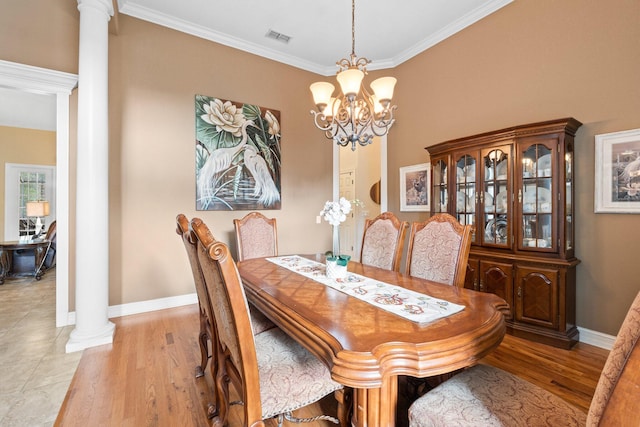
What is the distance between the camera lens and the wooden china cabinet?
246cm

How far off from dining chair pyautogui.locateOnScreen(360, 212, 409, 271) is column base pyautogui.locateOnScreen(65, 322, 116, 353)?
2.33 meters

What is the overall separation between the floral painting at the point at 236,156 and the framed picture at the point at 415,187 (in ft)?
5.82

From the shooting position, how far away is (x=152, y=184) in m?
3.29

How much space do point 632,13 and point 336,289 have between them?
10.4 ft

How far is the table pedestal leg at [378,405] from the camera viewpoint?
104cm

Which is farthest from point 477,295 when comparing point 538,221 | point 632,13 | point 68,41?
point 68,41

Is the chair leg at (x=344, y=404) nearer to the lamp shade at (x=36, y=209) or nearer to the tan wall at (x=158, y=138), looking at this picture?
the tan wall at (x=158, y=138)

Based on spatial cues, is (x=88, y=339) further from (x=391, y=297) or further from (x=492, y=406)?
(x=492, y=406)

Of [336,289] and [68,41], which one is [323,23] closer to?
[68,41]

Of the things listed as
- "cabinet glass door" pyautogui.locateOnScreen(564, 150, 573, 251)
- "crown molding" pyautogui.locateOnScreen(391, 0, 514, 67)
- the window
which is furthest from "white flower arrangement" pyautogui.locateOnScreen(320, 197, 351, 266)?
the window

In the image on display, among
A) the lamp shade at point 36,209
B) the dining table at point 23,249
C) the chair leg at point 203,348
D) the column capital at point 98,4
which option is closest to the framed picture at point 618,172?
the chair leg at point 203,348

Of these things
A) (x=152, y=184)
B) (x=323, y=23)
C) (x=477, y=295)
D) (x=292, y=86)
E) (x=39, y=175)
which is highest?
(x=323, y=23)

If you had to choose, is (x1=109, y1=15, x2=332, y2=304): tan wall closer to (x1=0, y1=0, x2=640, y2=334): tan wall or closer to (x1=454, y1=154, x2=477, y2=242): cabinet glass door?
(x1=0, y1=0, x2=640, y2=334): tan wall

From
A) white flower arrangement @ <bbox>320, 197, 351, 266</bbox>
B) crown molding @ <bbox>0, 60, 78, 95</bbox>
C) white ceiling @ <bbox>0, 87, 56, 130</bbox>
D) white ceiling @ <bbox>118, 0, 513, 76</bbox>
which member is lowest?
white flower arrangement @ <bbox>320, 197, 351, 266</bbox>
